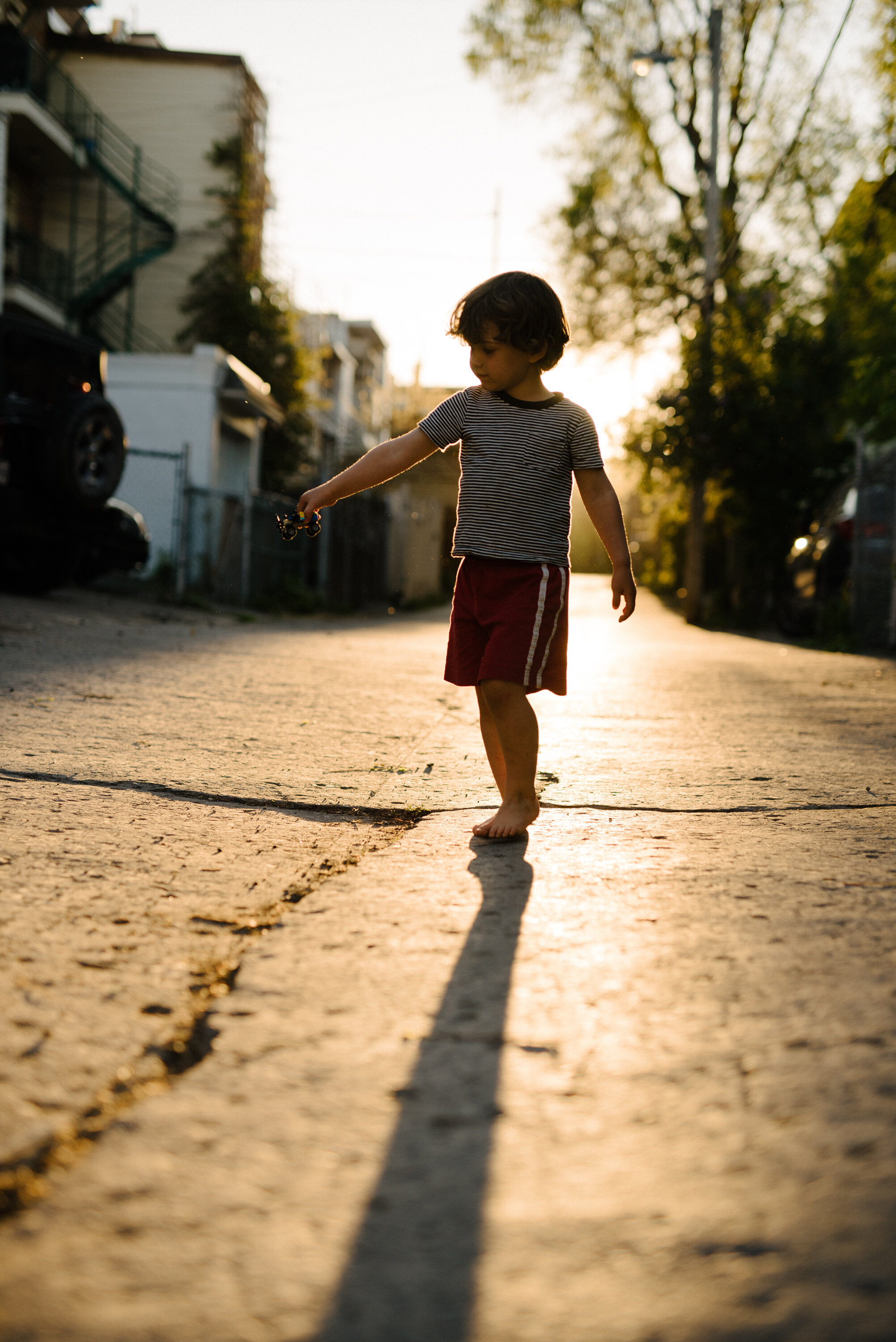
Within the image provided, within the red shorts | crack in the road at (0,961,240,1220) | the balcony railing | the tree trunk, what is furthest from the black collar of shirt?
the balcony railing

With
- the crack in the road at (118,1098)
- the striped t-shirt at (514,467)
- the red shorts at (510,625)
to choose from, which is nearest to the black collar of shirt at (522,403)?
the striped t-shirt at (514,467)

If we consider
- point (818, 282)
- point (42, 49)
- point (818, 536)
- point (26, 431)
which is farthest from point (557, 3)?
point (26, 431)

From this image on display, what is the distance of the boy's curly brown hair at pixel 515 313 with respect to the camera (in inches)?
108

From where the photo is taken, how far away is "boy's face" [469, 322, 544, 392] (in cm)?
279

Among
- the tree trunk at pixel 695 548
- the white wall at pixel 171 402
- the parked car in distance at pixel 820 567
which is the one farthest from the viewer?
the tree trunk at pixel 695 548

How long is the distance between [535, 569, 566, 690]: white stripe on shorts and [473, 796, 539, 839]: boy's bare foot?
0.27m

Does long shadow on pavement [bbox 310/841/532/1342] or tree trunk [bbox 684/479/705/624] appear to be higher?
tree trunk [bbox 684/479/705/624]

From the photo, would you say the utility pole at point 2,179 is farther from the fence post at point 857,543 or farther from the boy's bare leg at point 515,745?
the boy's bare leg at point 515,745

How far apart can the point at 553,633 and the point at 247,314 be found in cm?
1992

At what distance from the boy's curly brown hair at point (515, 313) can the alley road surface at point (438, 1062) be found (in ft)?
3.73

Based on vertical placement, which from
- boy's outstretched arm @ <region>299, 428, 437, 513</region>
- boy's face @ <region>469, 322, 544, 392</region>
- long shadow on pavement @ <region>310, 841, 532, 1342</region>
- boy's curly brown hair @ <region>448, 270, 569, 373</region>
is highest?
boy's curly brown hair @ <region>448, 270, 569, 373</region>

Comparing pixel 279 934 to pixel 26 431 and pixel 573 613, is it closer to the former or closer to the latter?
pixel 26 431

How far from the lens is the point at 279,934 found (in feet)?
6.10

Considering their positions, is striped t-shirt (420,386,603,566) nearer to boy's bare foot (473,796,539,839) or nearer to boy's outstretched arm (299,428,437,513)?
boy's outstretched arm (299,428,437,513)
